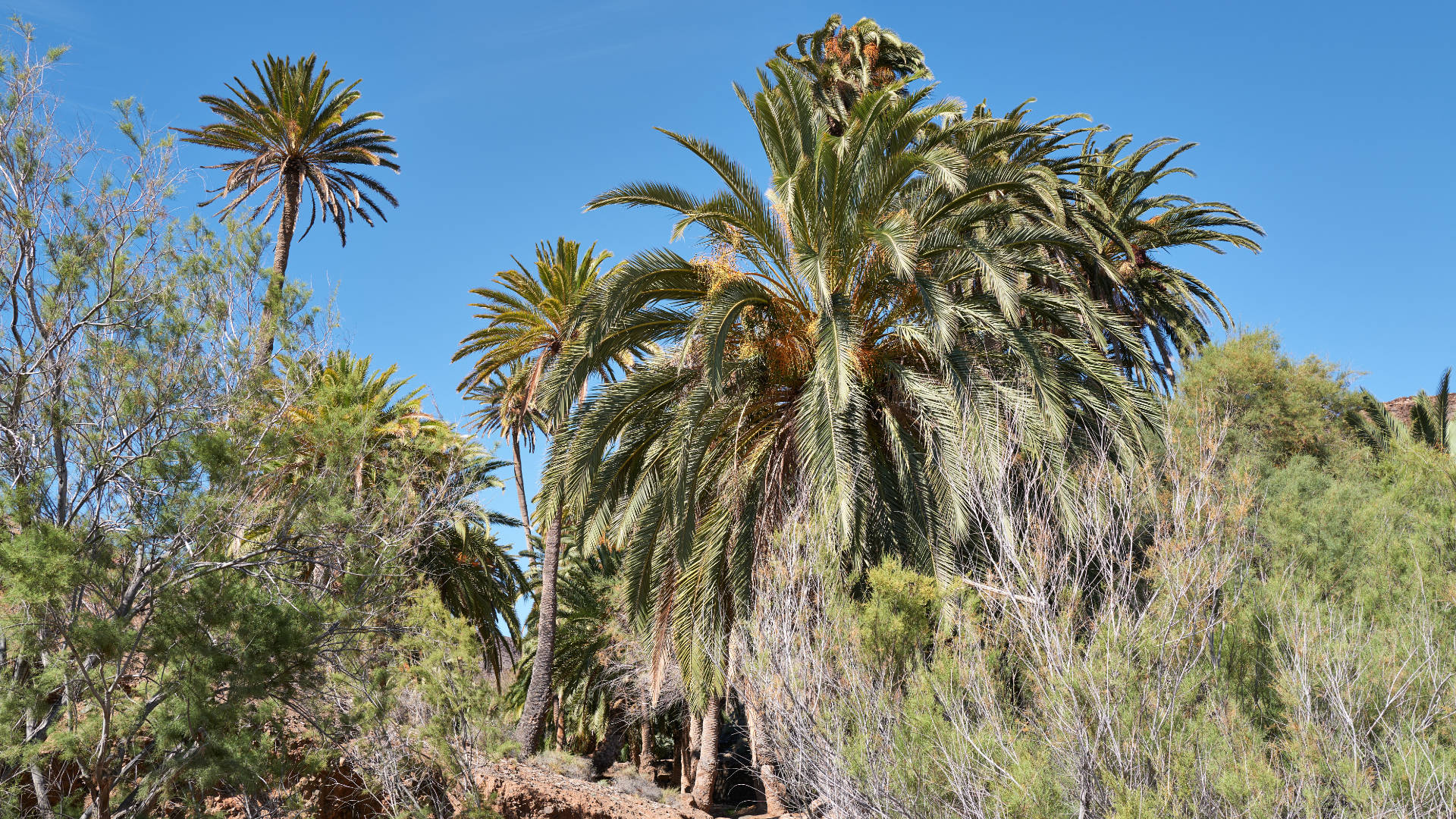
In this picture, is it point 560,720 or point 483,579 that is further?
point 560,720

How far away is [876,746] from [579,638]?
67.1 feet

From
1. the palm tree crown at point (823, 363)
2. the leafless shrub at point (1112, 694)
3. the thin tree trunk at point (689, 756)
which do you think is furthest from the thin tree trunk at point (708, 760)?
the leafless shrub at point (1112, 694)

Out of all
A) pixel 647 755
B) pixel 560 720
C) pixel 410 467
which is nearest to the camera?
pixel 410 467

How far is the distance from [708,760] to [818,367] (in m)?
8.94

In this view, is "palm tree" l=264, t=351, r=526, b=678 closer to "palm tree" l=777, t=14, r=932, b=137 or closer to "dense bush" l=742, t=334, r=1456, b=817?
"dense bush" l=742, t=334, r=1456, b=817

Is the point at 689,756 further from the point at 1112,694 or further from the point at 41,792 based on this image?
the point at 1112,694

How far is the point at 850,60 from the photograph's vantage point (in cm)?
1916

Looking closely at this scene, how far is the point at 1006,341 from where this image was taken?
1077 centimetres

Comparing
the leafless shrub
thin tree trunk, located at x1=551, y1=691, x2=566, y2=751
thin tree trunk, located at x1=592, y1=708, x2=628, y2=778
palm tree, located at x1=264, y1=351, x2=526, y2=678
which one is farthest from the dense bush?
thin tree trunk, located at x1=551, y1=691, x2=566, y2=751

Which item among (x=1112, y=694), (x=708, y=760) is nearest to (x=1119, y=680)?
(x=1112, y=694)

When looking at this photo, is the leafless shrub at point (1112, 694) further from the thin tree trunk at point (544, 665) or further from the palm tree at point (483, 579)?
the palm tree at point (483, 579)

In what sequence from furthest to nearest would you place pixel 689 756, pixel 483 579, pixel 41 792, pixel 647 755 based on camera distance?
pixel 689 756 < pixel 647 755 < pixel 483 579 < pixel 41 792

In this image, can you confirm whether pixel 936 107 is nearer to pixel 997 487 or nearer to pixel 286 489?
pixel 997 487

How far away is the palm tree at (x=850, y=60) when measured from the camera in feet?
61.0
